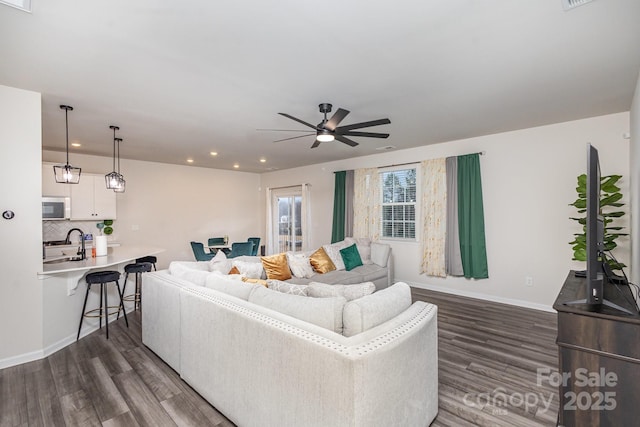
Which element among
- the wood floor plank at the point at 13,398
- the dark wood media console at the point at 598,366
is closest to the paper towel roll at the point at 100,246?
the wood floor plank at the point at 13,398

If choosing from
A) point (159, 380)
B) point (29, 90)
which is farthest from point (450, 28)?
point (29, 90)

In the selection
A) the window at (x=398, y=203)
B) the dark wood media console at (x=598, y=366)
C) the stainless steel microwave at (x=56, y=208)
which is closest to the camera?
the dark wood media console at (x=598, y=366)

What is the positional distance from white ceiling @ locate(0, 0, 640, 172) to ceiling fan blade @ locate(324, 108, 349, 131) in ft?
0.86

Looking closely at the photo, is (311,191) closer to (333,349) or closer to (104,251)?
(104,251)

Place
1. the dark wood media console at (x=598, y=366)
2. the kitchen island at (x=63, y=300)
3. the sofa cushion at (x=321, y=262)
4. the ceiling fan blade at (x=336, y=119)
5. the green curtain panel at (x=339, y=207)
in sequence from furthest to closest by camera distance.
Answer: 1. the green curtain panel at (x=339, y=207)
2. the sofa cushion at (x=321, y=262)
3. the kitchen island at (x=63, y=300)
4. the ceiling fan blade at (x=336, y=119)
5. the dark wood media console at (x=598, y=366)

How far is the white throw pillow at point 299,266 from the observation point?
441 cm

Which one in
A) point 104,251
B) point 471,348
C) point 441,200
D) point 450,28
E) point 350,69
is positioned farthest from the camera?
point 441,200

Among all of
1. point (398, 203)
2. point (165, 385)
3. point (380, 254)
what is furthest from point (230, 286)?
point (398, 203)

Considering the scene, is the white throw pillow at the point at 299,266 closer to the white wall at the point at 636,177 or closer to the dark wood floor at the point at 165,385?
the dark wood floor at the point at 165,385

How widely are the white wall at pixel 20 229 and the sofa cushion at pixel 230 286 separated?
6.09 feet

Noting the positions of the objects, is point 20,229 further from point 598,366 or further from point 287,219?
point 287,219

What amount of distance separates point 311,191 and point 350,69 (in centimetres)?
511

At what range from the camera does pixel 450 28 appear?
2.01 meters

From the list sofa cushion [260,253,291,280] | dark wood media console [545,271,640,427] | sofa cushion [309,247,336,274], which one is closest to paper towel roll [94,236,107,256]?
sofa cushion [260,253,291,280]
